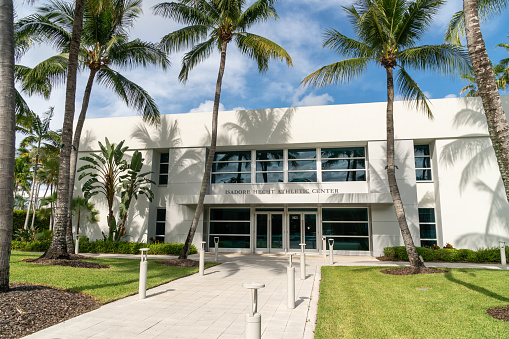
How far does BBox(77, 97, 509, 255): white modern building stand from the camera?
1623 centimetres

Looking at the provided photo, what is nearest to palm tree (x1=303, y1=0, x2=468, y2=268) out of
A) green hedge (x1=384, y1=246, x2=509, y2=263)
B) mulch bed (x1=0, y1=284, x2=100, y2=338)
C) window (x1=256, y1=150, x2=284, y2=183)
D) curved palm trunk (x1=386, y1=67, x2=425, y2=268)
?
curved palm trunk (x1=386, y1=67, x2=425, y2=268)

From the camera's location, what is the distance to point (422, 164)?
58.0 ft

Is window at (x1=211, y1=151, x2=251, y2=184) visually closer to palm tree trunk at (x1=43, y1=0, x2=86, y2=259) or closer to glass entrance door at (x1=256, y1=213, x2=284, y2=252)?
glass entrance door at (x1=256, y1=213, x2=284, y2=252)

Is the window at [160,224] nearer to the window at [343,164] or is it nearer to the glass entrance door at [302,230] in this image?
the glass entrance door at [302,230]

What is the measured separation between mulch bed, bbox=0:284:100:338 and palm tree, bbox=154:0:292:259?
7152 millimetres

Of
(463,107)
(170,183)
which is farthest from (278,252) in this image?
(463,107)

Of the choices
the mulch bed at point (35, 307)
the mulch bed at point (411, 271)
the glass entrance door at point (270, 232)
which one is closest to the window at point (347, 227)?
the glass entrance door at point (270, 232)

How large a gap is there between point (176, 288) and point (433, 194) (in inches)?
561

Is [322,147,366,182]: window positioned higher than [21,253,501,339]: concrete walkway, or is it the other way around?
[322,147,366,182]: window

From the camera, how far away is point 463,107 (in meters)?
16.6

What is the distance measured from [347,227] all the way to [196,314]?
1287cm

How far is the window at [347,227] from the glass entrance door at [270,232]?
2.45 m

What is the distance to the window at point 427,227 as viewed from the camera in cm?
1694

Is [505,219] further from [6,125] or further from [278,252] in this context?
[6,125]
